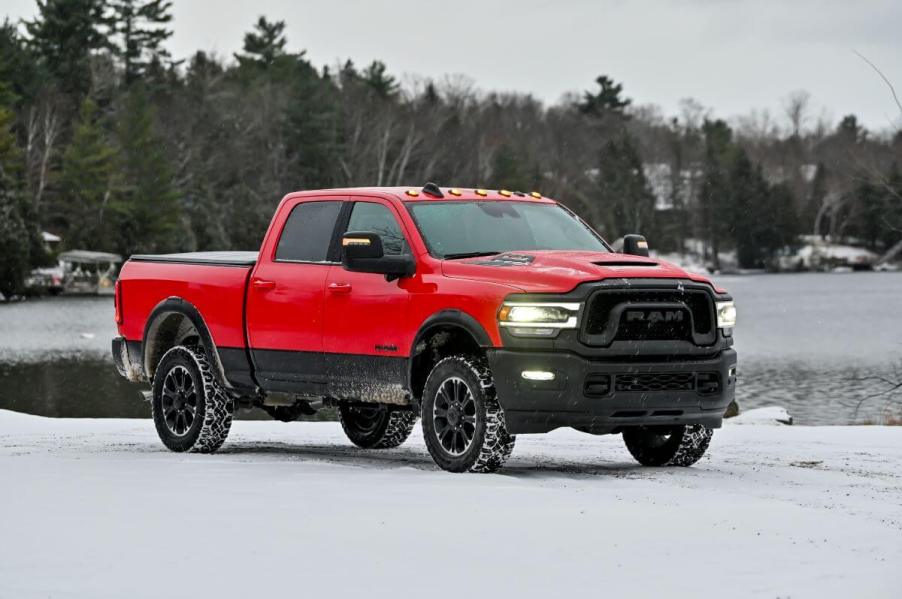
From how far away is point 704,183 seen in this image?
14088cm

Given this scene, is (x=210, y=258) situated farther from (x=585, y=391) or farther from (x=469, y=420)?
(x=585, y=391)

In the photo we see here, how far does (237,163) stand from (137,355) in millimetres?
86616

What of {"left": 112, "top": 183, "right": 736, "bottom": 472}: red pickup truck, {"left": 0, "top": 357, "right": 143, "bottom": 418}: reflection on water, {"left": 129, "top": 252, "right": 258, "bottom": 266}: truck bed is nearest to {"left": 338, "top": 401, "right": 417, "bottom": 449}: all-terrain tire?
{"left": 112, "top": 183, "right": 736, "bottom": 472}: red pickup truck

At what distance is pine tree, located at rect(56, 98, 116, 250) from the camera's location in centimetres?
8531

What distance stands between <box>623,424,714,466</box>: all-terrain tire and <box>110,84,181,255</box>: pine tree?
257 ft

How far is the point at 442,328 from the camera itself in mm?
9852

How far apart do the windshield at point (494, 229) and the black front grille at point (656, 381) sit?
1.51m

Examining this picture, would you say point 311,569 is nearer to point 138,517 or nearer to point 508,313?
point 138,517

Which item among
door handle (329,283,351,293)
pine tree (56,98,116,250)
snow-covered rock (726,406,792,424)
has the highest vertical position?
pine tree (56,98,116,250)

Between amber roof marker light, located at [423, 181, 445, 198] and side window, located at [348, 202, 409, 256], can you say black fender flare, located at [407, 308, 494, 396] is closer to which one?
side window, located at [348, 202, 409, 256]

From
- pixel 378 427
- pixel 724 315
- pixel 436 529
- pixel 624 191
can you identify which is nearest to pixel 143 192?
pixel 624 191

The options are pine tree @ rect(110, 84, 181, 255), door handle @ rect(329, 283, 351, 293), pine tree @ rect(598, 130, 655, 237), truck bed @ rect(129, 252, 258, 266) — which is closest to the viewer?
door handle @ rect(329, 283, 351, 293)

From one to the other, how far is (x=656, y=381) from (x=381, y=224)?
240 centimetres

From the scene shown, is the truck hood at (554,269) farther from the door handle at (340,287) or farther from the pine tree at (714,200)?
the pine tree at (714,200)
